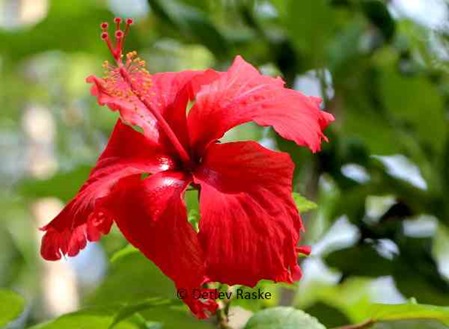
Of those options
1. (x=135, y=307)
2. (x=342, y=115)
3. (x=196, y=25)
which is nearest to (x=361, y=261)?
(x=342, y=115)

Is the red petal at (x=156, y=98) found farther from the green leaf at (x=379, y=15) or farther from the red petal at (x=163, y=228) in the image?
the green leaf at (x=379, y=15)

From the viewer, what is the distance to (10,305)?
694 millimetres

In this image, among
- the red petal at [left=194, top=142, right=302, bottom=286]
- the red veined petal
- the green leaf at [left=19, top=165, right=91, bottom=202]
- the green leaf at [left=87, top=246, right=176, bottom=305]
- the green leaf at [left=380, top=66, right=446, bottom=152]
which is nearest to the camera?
the red petal at [left=194, top=142, right=302, bottom=286]

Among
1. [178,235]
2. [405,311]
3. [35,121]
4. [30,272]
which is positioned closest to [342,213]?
[405,311]

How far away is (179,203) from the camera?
57cm

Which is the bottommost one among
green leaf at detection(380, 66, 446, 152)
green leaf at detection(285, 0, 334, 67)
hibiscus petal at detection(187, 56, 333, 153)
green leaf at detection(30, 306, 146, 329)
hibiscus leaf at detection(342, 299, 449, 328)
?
green leaf at detection(380, 66, 446, 152)

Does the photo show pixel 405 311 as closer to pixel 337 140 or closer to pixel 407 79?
pixel 337 140

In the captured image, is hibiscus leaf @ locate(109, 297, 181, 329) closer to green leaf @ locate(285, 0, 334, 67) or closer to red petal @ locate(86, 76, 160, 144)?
red petal @ locate(86, 76, 160, 144)

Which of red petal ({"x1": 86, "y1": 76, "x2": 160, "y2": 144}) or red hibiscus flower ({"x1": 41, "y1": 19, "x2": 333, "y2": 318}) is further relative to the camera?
red petal ({"x1": 86, "y1": 76, "x2": 160, "y2": 144})

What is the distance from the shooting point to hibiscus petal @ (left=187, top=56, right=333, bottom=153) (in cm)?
59

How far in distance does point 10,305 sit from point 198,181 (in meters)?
0.19

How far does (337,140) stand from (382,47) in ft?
0.60

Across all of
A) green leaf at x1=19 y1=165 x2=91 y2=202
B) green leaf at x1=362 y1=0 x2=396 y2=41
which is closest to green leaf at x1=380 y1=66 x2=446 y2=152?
green leaf at x1=362 y1=0 x2=396 y2=41

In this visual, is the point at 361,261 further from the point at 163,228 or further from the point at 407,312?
the point at 163,228
